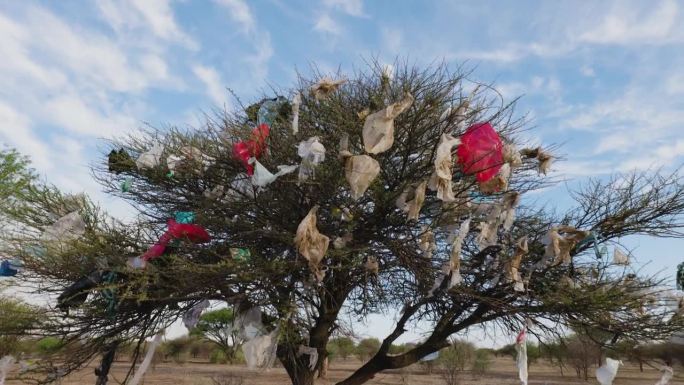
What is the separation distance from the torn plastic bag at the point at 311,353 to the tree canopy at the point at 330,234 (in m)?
0.10

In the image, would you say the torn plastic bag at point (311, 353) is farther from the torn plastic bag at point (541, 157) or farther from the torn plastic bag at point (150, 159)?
the torn plastic bag at point (541, 157)

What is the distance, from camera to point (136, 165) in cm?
867

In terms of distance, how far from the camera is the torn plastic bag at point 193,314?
829 cm

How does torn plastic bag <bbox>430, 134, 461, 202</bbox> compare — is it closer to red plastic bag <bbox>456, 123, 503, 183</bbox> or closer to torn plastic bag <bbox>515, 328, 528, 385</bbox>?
red plastic bag <bbox>456, 123, 503, 183</bbox>

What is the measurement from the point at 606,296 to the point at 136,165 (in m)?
6.66

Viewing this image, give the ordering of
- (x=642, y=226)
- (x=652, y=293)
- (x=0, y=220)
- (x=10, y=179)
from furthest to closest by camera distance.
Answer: (x=10, y=179), (x=0, y=220), (x=642, y=226), (x=652, y=293)

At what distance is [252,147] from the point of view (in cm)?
735

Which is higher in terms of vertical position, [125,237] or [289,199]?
[289,199]

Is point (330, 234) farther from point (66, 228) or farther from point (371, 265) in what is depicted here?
point (66, 228)

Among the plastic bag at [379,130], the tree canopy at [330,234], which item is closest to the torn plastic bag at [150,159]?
the tree canopy at [330,234]

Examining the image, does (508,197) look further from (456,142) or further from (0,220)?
(0,220)

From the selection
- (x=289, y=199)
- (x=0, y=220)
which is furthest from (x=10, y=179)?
(x=289, y=199)

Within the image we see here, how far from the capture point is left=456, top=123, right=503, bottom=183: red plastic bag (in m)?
6.86

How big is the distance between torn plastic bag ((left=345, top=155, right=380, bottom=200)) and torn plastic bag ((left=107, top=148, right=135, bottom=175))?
4.11 meters
